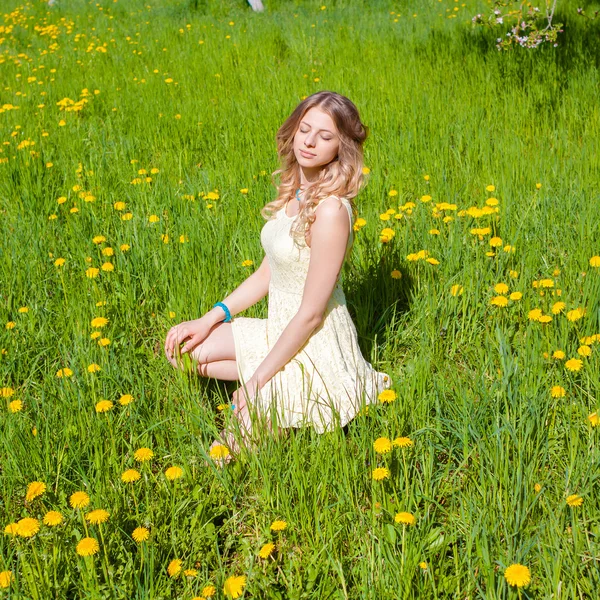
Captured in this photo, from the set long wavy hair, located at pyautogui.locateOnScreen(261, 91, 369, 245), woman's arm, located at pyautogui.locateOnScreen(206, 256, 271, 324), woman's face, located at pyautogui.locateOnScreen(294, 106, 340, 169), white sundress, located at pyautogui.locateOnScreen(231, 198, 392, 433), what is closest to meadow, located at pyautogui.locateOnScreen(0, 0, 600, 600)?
white sundress, located at pyautogui.locateOnScreen(231, 198, 392, 433)

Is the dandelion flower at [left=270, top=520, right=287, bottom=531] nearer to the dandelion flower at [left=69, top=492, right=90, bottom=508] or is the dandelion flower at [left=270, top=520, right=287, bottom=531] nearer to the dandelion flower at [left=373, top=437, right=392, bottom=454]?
the dandelion flower at [left=373, top=437, right=392, bottom=454]

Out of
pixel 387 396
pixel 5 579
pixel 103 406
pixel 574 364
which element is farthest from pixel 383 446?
pixel 5 579

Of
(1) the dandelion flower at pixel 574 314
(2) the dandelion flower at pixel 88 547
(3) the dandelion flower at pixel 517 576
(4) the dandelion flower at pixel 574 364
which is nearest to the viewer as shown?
(3) the dandelion flower at pixel 517 576

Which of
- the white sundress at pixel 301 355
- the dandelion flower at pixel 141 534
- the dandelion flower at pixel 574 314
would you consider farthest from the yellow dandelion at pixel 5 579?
the dandelion flower at pixel 574 314

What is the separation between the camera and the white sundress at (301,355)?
7.15ft

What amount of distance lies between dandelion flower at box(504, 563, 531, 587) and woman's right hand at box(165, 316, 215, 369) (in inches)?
52.3

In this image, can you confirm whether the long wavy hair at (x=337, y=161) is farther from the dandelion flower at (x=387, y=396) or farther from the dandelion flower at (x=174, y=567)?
the dandelion flower at (x=174, y=567)

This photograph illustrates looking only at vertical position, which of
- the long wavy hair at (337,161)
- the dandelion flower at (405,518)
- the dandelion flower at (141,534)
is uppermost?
the long wavy hair at (337,161)

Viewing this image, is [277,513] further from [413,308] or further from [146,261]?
[146,261]

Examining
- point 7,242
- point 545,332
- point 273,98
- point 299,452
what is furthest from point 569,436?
point 273,98

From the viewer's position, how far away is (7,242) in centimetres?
335

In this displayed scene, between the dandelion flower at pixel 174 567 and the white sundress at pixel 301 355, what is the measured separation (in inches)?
21.6

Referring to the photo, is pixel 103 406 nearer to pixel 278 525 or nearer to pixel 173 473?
pixel 173 473

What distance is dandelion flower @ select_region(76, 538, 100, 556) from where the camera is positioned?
151 centimetres
